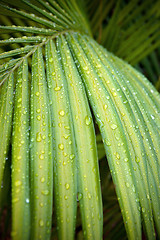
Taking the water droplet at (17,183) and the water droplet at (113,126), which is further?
the water droplet at (113,126)

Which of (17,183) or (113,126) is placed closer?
(17,183)

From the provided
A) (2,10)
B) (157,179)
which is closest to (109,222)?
(157,179)

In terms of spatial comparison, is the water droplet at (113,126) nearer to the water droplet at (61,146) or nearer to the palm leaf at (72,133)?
the palm leaf at (72,133)

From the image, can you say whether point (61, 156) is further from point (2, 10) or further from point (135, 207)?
point (2, 10)

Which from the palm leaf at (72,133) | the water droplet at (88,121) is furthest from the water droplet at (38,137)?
the water droplet at (88,121)

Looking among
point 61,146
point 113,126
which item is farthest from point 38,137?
point 113,126

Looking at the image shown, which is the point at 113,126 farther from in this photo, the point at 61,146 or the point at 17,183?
the point at 17,183

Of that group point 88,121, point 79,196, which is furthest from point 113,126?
point 79,196

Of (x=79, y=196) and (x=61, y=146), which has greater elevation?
(x=61, y=146)

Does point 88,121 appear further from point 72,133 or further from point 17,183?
point 17,183
